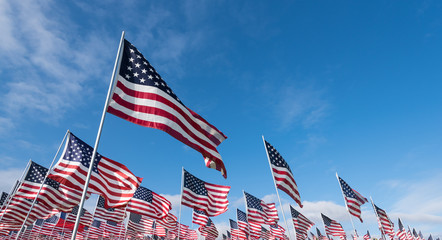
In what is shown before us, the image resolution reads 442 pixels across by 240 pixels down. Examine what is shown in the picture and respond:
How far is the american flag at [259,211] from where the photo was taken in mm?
32812

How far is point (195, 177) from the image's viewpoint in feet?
81.0

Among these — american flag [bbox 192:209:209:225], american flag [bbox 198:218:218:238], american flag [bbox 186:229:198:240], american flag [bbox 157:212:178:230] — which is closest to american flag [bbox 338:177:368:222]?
american flag [bbox 192:209:209:225]

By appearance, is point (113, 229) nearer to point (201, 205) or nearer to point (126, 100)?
point (201, 205)

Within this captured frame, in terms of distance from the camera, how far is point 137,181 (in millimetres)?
14875

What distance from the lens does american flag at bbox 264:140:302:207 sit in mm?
17172

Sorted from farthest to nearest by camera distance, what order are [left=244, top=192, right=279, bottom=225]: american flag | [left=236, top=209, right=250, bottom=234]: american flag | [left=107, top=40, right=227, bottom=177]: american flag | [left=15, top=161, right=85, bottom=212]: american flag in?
[left=236, top=209, right=250, bottom=234]: american flag, [left=244, top=192, right=279, bottom=225]: american flag, [left=15, top=161, right=85, bottom=212]: american flag, [left=107, top=40, right=227, bottom=177]: american flag

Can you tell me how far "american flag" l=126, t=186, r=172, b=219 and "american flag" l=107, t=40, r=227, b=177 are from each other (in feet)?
49.4

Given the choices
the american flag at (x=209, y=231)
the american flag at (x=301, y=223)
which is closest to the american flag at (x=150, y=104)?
the american flag at (x=301, y=223)

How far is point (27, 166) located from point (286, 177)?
2070cm

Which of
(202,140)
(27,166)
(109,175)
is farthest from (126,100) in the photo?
(27,166)

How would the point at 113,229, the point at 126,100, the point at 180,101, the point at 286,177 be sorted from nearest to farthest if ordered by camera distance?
the point at 126,100 < the point at 180,101 < the point at 286,177 < the point at 113,229

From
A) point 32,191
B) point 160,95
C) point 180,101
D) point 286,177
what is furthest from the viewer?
point 32,191

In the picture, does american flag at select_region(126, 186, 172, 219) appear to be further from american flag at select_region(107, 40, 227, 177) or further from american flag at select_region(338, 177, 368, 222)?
american flag at select_region(338, 177, 368, 222)

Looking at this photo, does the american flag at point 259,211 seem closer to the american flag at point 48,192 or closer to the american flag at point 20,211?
the american flag at point 48,192
